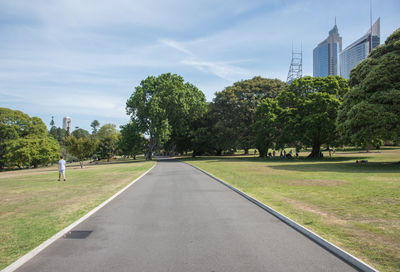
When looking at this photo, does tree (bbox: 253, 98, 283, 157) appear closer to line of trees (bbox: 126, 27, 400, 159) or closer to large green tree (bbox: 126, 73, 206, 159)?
line of trees (bbox: 126, 27, 400, 159)

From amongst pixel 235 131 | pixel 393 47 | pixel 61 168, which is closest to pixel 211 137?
pixel 235 131

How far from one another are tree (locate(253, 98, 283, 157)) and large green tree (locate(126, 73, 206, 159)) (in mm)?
14950

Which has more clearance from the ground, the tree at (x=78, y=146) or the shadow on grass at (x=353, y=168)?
the tree at (x=78, y=146)

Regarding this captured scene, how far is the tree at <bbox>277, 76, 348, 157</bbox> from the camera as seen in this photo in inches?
1409

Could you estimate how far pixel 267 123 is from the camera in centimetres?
4019

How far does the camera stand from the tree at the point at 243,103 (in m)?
48.4

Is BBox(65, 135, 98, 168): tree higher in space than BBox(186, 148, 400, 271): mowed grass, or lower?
higher

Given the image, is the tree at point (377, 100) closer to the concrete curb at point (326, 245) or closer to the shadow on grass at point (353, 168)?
the shadow on grass at point (353, 168)

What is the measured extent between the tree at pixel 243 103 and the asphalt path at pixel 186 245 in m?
40.4

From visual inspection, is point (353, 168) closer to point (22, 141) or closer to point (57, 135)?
point (22, 141)

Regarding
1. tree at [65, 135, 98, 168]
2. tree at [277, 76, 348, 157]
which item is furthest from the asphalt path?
tree at [65, 135, 98, 168]

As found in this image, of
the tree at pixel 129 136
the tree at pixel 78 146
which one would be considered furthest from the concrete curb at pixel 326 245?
the tree at pixel 129 136

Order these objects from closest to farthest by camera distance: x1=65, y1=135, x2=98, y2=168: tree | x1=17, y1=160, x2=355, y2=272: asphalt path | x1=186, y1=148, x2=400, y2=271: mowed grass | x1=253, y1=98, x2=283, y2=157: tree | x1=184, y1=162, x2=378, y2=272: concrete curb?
x1=184, y1=162, x2=378, y2=272: concrete curb, x1=17, y1=160, x2=355, y2=272: asphalt path, x1=186, y1=148, x2=400, y2=271: mowed grass, x1=65, y1=135, x2=98, y2=168: tree, x1=253, y1=98, x2=283, y2=157: tree

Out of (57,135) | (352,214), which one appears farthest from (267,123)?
(57,135)
